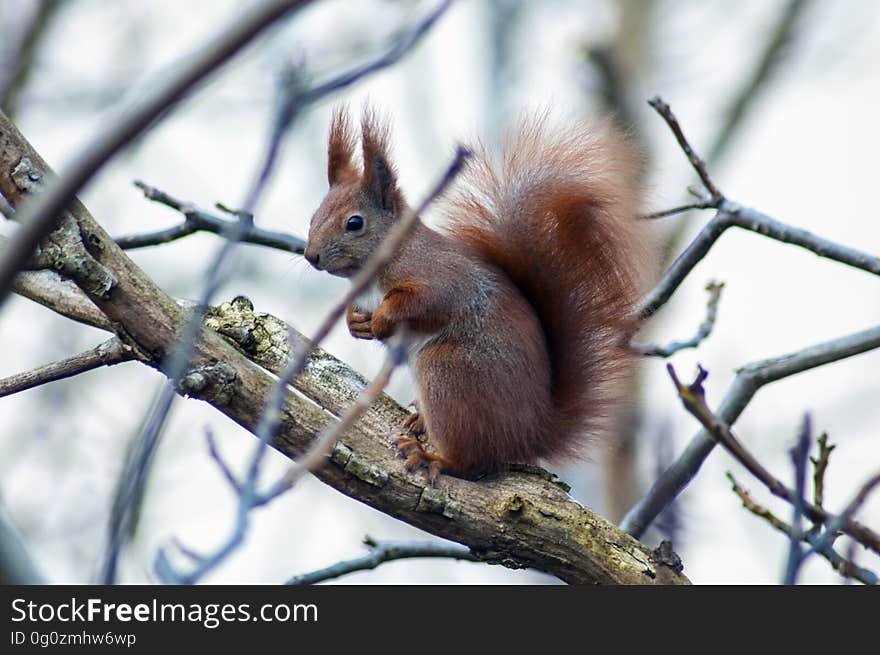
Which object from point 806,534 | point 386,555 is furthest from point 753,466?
point 386,555

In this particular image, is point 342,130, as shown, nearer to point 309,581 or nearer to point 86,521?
point 309,581

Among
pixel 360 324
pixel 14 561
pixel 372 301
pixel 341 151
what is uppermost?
pixel 341 151

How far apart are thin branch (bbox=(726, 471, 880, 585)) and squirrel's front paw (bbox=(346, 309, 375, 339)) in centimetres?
139

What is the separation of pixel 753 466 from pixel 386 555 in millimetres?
1308

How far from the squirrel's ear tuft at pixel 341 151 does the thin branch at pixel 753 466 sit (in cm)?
197

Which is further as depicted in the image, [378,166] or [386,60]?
[378,166]

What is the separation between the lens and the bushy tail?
2641 mm

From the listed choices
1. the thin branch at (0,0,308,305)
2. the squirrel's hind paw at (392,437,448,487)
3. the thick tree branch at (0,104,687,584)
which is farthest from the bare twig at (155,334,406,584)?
the squirrel's hind paw at (392,437,448,487)

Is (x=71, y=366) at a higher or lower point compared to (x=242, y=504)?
higher

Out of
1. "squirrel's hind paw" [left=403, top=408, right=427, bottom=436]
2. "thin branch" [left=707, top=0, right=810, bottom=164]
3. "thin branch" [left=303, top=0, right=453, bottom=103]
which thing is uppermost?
"thin branch" [left=707, top=0, right=810, bottom=164]

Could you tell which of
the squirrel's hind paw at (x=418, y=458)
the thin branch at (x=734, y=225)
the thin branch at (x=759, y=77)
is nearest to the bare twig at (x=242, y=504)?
the squirrel's hind paw at (x=418, y=458)

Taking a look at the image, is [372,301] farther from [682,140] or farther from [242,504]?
[242,504]

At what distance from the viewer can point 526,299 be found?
2820 mm

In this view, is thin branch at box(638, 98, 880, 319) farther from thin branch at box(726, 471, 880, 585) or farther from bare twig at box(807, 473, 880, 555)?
bare twig at box(807, 473, 880, 555)
